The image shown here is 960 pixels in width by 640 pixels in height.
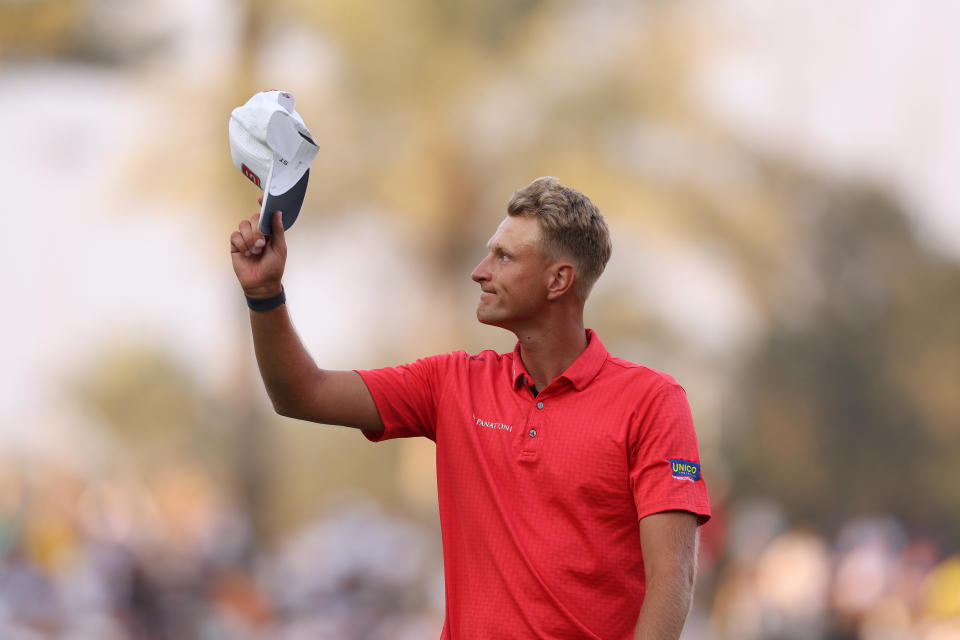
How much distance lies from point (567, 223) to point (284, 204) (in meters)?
0.64

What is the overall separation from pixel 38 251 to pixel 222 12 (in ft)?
10.5

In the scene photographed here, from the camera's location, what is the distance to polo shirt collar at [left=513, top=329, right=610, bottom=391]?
257cm

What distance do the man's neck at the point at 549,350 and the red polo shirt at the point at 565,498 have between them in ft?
0.14

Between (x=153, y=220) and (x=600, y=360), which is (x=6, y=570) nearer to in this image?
(x=153, y=220)

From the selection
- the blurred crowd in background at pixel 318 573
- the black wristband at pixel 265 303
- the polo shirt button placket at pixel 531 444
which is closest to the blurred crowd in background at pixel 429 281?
the blurred crowd in background at pixel 318 573

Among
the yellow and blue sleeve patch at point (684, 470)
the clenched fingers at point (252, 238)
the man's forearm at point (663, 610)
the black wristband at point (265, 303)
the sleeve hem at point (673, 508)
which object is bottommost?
the man's forearm at point (663, 610)

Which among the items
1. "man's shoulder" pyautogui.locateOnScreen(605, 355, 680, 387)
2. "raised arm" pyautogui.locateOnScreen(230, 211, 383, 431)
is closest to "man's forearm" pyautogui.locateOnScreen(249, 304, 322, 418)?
"raised arm" pyautogui.locateOnScreen(230, 211, 383, 431)

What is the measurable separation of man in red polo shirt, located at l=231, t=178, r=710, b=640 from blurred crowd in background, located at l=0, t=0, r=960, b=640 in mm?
7827

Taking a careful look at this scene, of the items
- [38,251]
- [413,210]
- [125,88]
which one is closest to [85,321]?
[38,251]

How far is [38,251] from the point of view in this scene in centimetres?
1075

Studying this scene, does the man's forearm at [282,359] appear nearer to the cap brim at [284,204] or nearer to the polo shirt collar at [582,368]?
the cap brim at [284,204]

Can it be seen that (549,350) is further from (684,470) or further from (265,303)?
(265,303)

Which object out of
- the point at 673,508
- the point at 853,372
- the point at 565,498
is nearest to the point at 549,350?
the point at 565,498

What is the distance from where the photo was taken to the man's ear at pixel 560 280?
8.70ft
